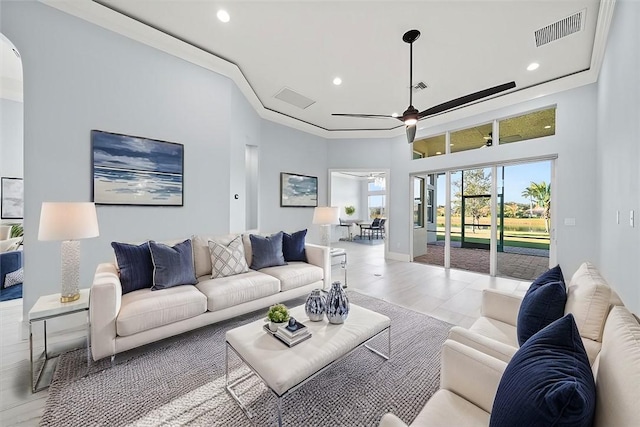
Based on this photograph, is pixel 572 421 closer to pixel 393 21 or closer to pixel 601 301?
pixel 601 301

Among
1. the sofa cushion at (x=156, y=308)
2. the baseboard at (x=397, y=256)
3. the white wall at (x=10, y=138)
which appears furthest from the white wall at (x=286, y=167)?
the white wall at (x=10, y=138)

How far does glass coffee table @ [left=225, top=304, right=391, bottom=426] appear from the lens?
1437 millimetres

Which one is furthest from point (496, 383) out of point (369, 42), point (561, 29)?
point (561, 29)

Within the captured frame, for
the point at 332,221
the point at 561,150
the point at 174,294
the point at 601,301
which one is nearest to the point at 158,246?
the point at 174,294

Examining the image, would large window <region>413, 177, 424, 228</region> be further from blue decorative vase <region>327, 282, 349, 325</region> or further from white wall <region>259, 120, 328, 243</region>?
blue decorative vase <region>327, 282, 349, 325</region>

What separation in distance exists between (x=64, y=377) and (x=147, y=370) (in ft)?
1.84

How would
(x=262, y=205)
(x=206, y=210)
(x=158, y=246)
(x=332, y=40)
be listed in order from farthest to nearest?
(x=262, y=205) → (x=206, y=210) → (x=332, y=40) → (x=158, y=246)

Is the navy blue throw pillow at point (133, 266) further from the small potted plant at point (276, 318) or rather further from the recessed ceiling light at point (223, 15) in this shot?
the recessed ceiling light at point (223, 15)

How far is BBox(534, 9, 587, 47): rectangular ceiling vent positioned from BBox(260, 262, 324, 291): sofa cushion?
3.96 metres

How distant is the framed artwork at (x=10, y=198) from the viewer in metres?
4.39

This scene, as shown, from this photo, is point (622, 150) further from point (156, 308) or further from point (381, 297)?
point (156, 308)

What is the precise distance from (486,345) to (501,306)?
0.82m

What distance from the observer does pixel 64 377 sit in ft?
6.25

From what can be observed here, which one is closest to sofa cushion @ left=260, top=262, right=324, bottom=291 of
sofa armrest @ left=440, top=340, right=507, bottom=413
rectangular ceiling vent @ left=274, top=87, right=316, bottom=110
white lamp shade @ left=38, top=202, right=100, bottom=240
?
white lamp shade @ left=38, top=202, right=100, bottom=240
